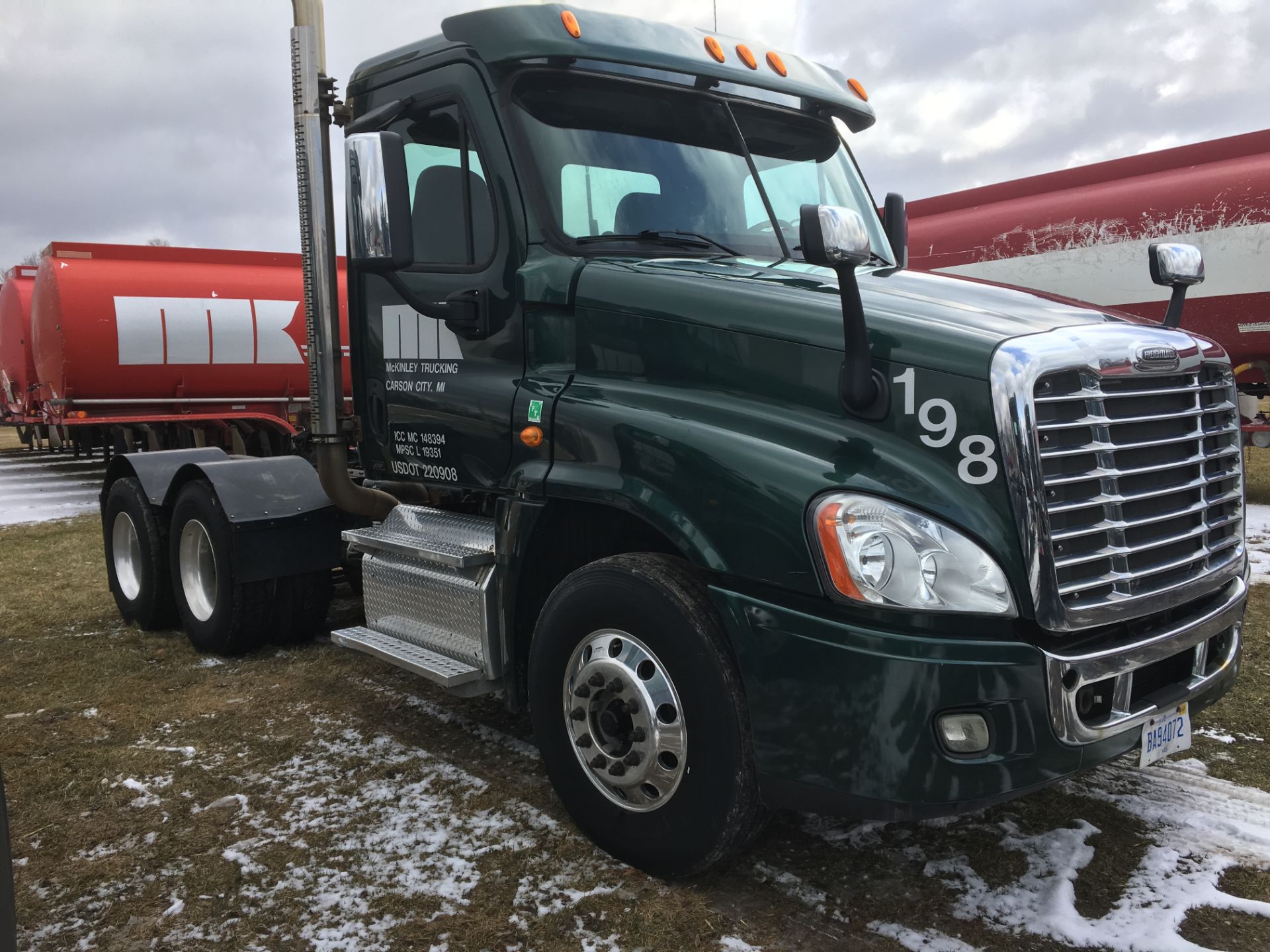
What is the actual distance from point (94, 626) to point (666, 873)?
480 cm

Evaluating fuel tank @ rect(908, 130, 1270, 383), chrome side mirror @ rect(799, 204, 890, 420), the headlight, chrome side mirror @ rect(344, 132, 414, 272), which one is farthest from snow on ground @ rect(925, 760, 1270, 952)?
fuel tank @ rect(908, 130, 1270, 383)

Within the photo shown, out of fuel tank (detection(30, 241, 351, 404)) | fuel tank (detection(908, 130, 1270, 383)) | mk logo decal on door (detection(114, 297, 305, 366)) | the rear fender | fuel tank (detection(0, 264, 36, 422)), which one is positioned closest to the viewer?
the rear fender

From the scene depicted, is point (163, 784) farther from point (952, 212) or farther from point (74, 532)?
point (952, 212)

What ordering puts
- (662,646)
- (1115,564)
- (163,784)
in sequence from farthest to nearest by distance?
(163,784) < (662,646) < (1115,564)

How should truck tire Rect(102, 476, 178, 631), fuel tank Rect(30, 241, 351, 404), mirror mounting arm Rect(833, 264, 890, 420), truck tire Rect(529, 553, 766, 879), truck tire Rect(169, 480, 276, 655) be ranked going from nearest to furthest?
mirror mounting arm Rect(833, 264, 890, 420)
truck tire Rect(529, 553, 766, 879)
truck tire Rect(169, 480, 276, 655)
truck tire Rect(102, 476, 178, 631)
fuel tank Rect(30, 241, 351, 404)

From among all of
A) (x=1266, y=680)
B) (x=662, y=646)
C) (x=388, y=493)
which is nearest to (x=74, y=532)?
(x=388, y=493)

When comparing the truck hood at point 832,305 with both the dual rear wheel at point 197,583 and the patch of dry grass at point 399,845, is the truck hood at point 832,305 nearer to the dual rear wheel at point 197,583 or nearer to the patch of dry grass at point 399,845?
the patch of dry grass at point 399,845

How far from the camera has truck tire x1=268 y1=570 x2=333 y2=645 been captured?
17.7ft

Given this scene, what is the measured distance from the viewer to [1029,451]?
2504 mm

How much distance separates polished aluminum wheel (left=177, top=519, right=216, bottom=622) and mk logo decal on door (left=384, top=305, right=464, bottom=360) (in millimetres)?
1981

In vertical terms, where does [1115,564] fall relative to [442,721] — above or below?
above

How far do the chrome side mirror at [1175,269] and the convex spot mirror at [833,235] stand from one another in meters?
1.45

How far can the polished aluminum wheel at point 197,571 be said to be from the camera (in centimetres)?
558

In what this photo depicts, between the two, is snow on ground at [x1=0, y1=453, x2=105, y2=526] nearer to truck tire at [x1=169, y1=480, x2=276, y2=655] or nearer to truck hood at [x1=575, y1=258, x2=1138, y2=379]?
truck tire at [x1=169, y1=480, x2=276, y2=655]
